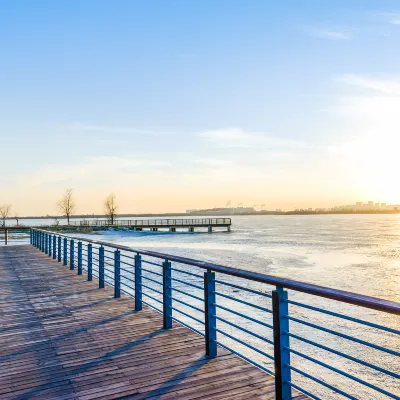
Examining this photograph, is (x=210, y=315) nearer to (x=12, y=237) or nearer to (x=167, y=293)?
(x=167, y=293)

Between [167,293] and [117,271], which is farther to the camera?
[117,271]

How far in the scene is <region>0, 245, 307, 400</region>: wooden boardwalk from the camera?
352 cm

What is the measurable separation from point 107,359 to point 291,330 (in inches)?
228

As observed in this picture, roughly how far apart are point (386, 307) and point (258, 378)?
1.89m

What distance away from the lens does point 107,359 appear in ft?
14.3

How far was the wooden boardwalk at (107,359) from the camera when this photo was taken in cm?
352

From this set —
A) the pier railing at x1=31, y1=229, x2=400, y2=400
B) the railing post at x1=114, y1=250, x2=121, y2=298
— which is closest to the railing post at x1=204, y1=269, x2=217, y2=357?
the pier railing at x1=31, y1=229, x2=400, y2=400

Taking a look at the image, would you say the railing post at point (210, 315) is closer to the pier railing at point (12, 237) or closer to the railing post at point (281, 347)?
the railing post at point (281, 347)

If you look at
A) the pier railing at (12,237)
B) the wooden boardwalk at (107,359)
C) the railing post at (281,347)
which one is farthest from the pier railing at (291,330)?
the pier railing at (12,237)

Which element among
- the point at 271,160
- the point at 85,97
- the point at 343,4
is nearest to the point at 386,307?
the point at 343,4

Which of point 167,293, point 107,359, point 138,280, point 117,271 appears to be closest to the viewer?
point 107,359

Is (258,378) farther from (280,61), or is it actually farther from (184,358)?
(280,61)

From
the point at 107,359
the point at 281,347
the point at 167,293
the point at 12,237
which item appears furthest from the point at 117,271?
the point at 12,237

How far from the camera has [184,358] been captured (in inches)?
171
